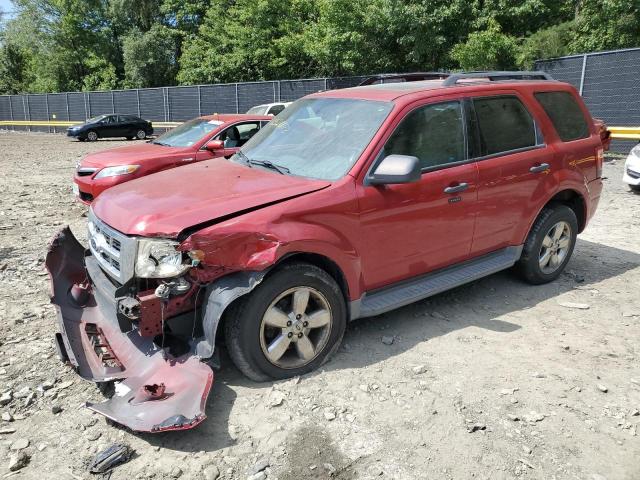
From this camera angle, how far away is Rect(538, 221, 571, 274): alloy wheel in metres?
5.29

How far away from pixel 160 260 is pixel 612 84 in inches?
609

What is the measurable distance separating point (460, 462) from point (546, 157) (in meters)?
3.11

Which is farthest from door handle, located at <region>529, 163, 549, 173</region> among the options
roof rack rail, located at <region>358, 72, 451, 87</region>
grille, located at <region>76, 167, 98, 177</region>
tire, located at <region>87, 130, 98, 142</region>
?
tire, located at <region>87, 130, 98, 142</region>

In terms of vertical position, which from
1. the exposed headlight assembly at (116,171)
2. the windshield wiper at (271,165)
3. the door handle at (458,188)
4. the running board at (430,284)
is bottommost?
the running board at (430,284)

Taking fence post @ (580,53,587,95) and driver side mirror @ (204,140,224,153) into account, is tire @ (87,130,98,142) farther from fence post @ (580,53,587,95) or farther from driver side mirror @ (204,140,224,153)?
fence post @ (580,53,587,95)

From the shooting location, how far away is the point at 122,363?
3502 mm

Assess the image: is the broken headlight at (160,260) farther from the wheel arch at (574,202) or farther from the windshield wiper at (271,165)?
the wheel arch at (574,202)

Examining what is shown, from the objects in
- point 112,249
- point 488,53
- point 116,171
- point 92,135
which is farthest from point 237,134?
point 92,135

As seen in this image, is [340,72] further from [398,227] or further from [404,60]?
[398,227]

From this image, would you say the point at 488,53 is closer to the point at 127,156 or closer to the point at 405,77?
the point at 127,156

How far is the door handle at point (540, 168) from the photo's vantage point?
16.0 ft

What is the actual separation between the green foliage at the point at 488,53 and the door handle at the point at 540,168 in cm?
1527

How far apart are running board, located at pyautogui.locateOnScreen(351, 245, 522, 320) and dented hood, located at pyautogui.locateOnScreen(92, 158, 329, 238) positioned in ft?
3.10

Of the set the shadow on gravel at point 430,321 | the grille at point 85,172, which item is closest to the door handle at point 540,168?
the shadow on gravel at point 430,321
